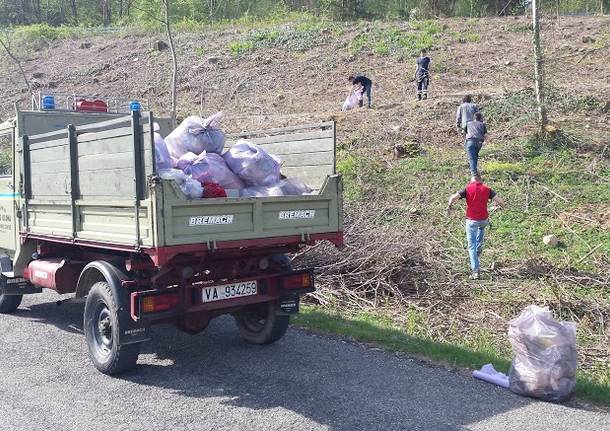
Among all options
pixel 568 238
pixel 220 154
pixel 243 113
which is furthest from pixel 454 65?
pixel 220 154

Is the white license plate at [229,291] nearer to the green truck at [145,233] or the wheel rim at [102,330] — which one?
the green truck at [145,233]

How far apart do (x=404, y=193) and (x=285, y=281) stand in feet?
23.5

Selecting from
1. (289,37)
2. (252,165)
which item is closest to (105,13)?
(289,37)

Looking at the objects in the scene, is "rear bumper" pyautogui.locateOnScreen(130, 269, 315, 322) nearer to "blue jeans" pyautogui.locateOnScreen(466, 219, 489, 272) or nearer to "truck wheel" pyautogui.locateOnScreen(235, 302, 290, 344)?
"truck wheel" pyautogui.locateOnScreen(235, 302, 290, 344)

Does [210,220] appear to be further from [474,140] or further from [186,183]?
[474,140]

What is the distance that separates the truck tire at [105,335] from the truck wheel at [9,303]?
262cm

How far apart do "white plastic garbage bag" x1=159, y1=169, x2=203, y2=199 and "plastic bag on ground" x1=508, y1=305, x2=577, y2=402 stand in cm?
295

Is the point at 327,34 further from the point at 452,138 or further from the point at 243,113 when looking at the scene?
the point at 452,138

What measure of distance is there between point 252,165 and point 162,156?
35.4 inches

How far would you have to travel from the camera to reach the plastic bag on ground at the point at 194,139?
20.4 ft

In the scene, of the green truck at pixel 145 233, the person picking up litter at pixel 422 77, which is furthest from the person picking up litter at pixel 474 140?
the green truck at pixel 145 233

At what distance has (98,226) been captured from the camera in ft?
20.0

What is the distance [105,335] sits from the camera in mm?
6094

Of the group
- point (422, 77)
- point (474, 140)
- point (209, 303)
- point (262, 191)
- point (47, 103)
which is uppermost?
point (422, 77)
